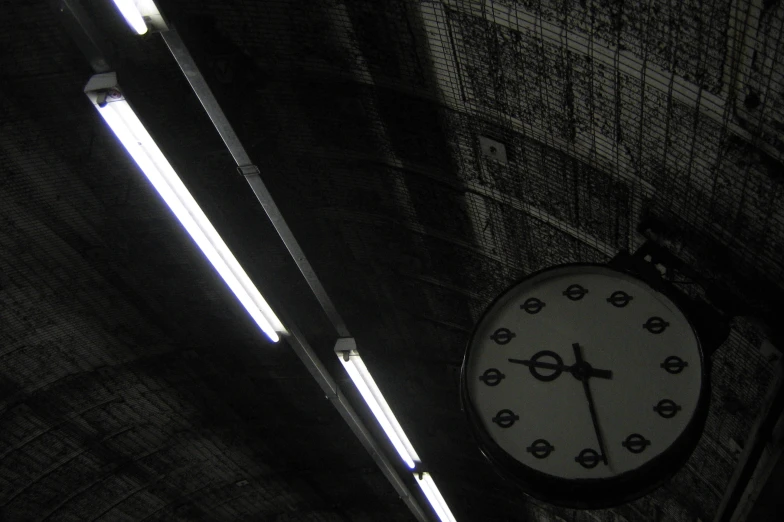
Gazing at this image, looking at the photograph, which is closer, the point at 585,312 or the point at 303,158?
the point at 585,312

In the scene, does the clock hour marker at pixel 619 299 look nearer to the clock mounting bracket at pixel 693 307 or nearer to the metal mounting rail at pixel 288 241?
the clock mounting bracket at pixel 693 307

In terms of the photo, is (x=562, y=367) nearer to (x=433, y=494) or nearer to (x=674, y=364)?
(x=674, y=364)

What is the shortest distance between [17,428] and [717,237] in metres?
5.91

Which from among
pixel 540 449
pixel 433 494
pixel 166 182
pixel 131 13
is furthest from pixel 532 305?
pixel 433 494

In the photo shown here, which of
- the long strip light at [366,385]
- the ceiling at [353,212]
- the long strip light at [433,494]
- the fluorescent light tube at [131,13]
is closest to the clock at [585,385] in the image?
the ceiling at [353,212]

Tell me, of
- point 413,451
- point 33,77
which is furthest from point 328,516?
point 33,77

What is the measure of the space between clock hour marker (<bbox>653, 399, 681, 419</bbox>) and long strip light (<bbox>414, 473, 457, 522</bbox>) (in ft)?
13.6

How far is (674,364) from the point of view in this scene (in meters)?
3.42

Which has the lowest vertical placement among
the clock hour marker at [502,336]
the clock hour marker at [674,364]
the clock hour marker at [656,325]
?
the clock hour marker at [674,364]

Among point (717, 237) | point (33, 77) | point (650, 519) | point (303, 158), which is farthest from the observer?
point (650, 519)

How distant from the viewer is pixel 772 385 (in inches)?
153

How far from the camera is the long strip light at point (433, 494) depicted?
735 centimetres

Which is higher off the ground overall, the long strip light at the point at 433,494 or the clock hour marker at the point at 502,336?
the long strip light at the point at 433,494

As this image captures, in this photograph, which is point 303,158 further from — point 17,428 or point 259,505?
point 259,505
